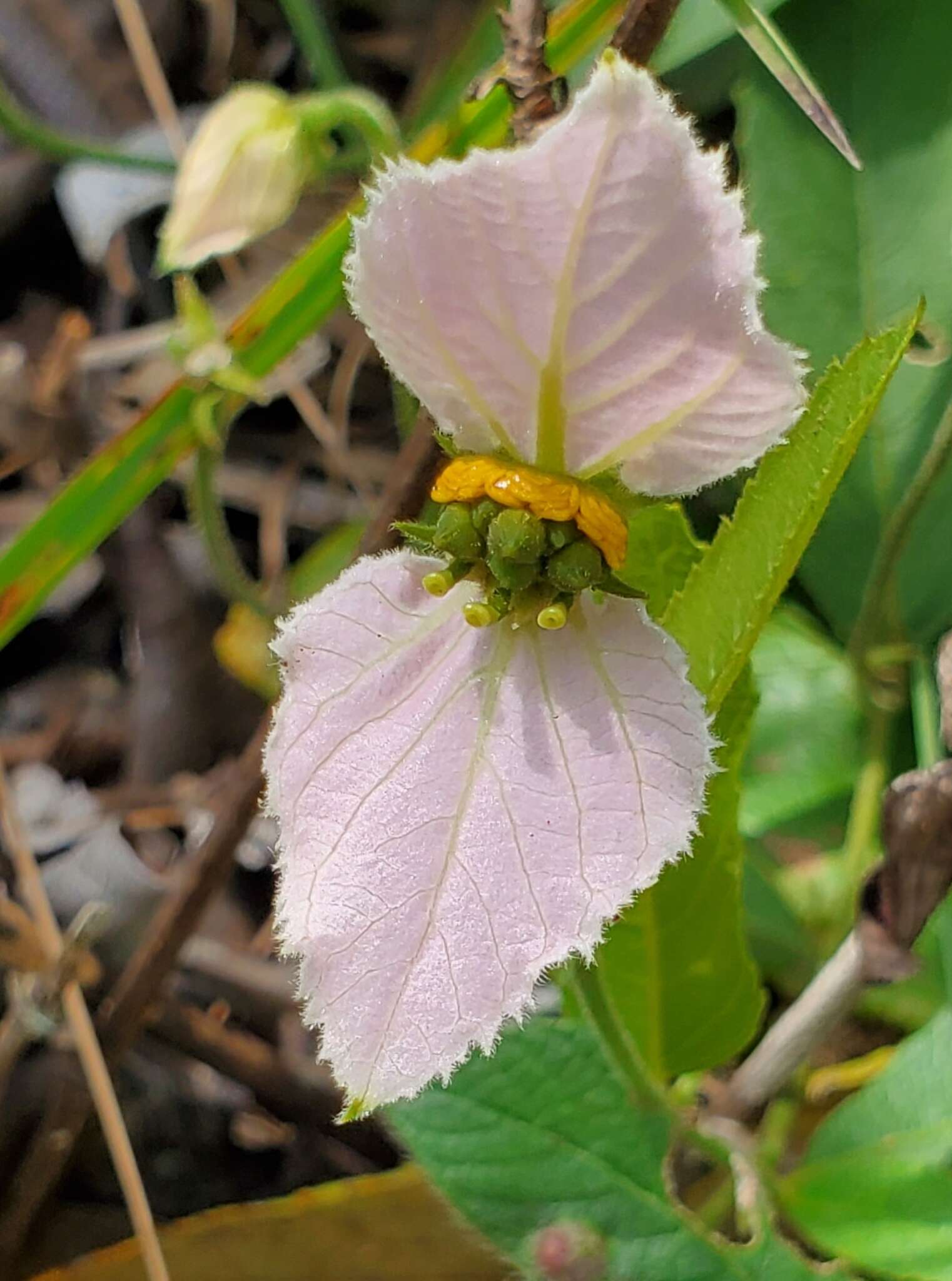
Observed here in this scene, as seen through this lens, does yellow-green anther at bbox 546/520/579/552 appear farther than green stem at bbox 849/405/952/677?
No

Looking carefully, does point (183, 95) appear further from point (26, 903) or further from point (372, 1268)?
point (372, 1268)

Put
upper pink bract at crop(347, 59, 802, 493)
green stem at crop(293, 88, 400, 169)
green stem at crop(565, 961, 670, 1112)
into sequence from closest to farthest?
upper pink bract at crop(347, 59, 802, 493)
green stem at crop(565, 961, 670, 1112)
green stem at crop(293, 88, 400, 169)

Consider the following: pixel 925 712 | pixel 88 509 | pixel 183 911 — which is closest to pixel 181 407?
pixel 88 509

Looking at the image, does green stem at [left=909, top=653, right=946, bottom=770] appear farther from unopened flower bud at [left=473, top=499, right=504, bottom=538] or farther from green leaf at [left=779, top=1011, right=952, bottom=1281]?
unopened flower bud at [left=473, top=499, right=504, bottom=538]

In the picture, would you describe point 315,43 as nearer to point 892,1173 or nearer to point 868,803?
point 868,803

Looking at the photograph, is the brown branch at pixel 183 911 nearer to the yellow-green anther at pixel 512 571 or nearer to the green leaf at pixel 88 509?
the green leaf at pixel 88 509

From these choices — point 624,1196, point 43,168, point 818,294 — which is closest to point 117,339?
point 43,168

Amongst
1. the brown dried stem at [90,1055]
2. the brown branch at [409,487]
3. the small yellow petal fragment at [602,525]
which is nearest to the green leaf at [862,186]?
the brown branch at [409,487]

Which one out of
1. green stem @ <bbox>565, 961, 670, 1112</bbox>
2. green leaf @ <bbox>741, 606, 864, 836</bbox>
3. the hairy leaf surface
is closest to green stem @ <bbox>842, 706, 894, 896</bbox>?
green leaf @ <bbox>741, 606, 864, 836</bbox>
